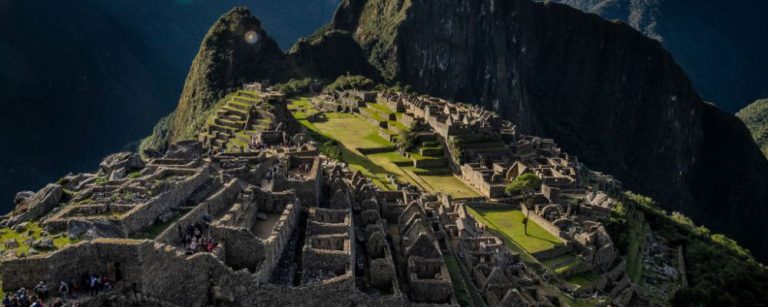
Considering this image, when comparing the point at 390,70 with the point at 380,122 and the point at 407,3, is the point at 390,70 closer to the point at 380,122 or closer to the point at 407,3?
the point at 407,3

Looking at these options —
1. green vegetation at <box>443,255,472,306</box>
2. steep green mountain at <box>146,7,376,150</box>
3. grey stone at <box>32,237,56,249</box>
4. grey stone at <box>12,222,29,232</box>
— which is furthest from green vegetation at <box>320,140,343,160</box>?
steep green mountain at <box>146,7,376,150</box>

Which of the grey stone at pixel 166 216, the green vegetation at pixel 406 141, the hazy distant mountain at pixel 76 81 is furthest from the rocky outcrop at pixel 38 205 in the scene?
the hazy distant mountain at pixel 76 81

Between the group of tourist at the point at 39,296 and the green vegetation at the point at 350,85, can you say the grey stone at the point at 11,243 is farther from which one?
the green vegetation at the point at 350,85

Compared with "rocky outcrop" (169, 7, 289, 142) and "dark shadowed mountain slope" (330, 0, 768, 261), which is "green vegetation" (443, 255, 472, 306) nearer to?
"rocky outcrop" (169, 7, 289, 142)

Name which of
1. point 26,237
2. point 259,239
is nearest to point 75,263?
point 26,237

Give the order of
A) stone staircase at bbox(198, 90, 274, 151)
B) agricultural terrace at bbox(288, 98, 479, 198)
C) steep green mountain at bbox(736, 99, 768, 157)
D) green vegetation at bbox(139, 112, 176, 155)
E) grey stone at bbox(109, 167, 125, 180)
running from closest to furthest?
grey stone at bbox(109, 167, 125, 180) < stone staircase at bbox(198, 90, 274, 151) < agricultural terrace at bbox(288, 98, 479, 198) < green vegetation at bbox(139, 112, 176, 155) < steep green mountain at bbox(736, 99, 768, 157)

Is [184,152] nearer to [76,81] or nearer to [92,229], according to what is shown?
[92,229]

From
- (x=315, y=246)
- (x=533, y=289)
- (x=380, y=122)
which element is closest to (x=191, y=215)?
(x=315, y=246)
